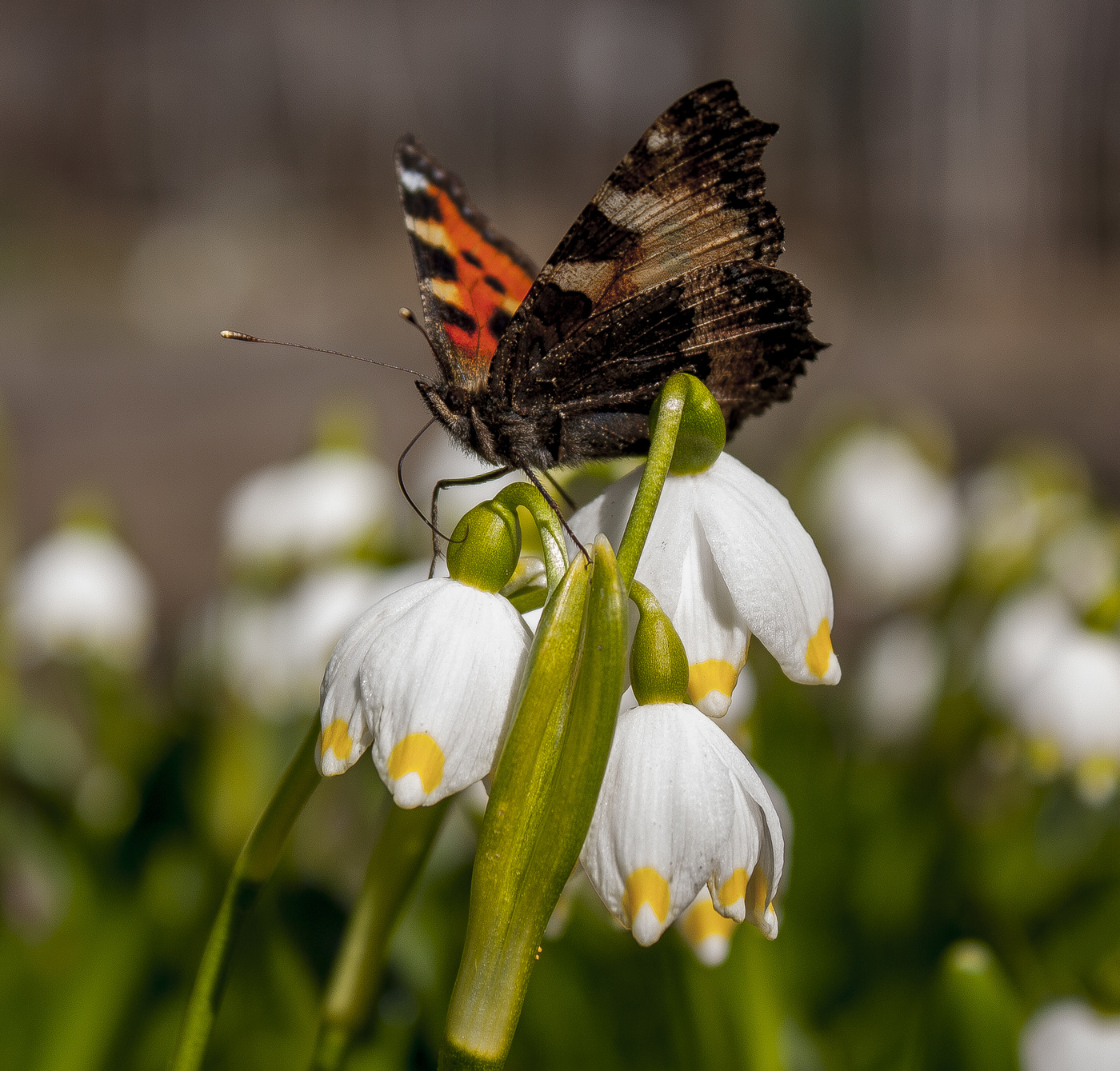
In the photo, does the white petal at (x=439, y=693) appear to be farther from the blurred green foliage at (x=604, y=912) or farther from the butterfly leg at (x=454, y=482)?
the blurred green foliage at (x=604, y=912)

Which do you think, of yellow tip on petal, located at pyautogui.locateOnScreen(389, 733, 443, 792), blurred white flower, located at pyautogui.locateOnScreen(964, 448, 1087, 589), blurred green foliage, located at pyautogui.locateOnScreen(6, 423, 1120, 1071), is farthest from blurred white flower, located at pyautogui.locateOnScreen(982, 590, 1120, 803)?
yellow tip on petal, located at pyautogui.locateOnScreen(389, 733, 443, 792)

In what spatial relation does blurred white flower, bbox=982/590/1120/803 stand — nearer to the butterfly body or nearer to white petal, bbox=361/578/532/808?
the butterfly body

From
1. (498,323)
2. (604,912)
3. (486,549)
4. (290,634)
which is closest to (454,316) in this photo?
(498,323)

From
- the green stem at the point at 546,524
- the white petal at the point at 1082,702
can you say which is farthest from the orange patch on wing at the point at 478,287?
the white petal at the point at 1082,702

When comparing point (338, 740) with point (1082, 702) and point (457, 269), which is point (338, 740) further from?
point (1082, 702)

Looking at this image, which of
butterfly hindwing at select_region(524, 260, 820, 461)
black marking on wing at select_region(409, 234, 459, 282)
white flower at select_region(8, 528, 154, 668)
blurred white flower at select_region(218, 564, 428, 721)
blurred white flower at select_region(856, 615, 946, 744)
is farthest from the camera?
blurred white flower at select_region(856, 615, 946, 744)

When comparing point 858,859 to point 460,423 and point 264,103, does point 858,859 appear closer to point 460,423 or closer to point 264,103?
point 460,423
